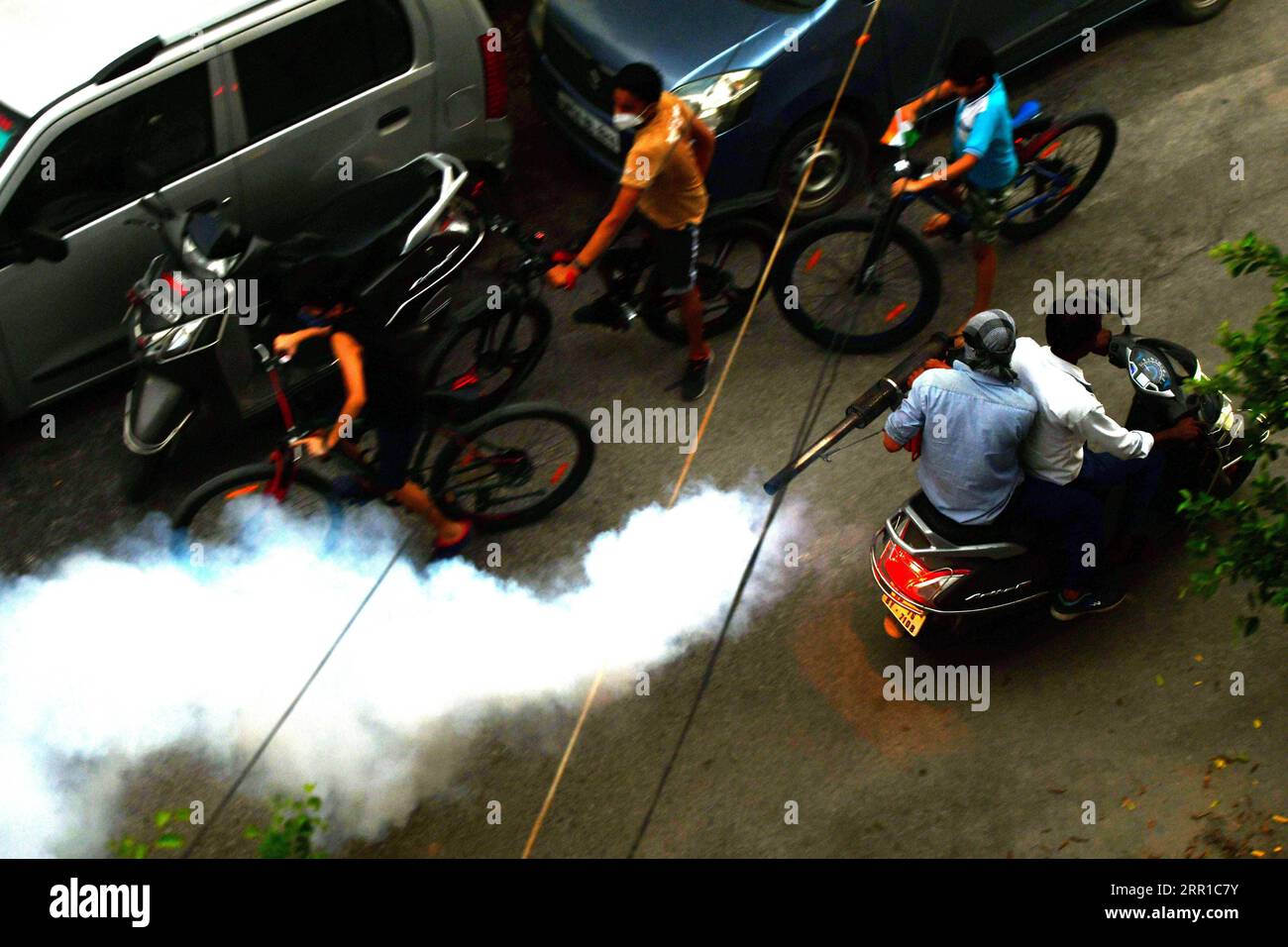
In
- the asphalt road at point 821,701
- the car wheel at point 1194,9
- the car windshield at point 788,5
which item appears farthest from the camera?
the car wheel at point 1194,9

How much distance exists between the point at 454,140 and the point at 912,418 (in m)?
3.72

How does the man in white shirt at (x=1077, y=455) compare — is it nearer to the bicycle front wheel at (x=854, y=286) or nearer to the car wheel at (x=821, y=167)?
the bicycle front wheel at (x=854, y=286)

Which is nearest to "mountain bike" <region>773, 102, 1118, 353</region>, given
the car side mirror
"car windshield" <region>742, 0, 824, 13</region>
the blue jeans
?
"car windshield" <region>742, 0, 824, 13</region>

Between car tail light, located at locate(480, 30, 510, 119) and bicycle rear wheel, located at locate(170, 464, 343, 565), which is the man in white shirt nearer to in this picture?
bicycle rear wheel, located at locate(170, 464, 343, 565)

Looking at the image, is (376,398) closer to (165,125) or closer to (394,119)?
(165,125)

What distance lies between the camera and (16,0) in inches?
255

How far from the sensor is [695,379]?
6.94 metres

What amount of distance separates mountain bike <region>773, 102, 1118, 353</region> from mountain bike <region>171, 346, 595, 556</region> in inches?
65.8

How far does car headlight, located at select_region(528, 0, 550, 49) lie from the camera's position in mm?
7852

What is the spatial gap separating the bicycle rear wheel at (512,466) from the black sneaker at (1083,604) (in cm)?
230

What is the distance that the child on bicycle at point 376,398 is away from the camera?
5273 millimetres

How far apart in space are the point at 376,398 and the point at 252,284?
46.7 inches

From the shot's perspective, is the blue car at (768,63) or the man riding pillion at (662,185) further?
the blue car at (768,63)

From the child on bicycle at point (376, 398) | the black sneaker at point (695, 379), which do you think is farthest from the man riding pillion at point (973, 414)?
the child on bicycle at point (376, 398)
